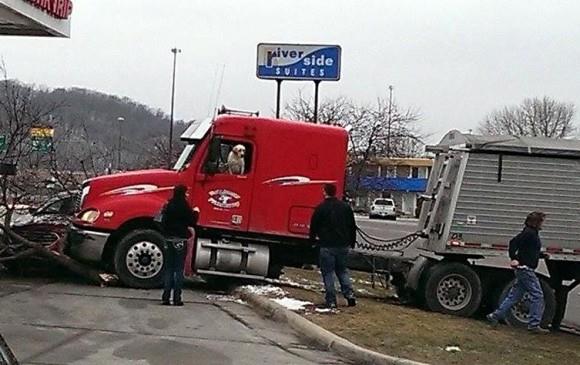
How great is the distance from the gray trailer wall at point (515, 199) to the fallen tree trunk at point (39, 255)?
5.84 meters

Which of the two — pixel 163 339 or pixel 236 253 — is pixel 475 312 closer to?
pixel 236 253

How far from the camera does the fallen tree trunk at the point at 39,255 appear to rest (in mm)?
15414

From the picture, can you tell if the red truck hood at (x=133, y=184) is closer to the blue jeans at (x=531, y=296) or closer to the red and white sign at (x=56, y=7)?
the red and white sign at (x=56, y=7)

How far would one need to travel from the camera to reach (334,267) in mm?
13836

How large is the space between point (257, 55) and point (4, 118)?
649cm

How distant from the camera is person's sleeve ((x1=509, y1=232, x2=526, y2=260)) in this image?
546 inches

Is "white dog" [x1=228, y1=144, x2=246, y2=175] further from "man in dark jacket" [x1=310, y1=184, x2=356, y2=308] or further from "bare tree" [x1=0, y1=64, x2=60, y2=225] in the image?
"bare tree" [x1=0, y1=64, x2=60, y2=225]

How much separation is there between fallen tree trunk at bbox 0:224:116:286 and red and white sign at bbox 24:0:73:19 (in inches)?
136

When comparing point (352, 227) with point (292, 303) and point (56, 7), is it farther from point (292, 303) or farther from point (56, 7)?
point (56, 7)

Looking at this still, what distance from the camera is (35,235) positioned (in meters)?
16.6

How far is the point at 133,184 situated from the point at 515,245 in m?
6.18

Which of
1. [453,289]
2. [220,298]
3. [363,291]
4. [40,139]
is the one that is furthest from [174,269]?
[40,139]

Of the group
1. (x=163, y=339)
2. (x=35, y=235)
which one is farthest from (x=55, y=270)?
(x=163, y=339)

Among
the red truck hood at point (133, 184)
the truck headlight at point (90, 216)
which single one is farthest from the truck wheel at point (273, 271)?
the truck headlight at point (90, 216)
